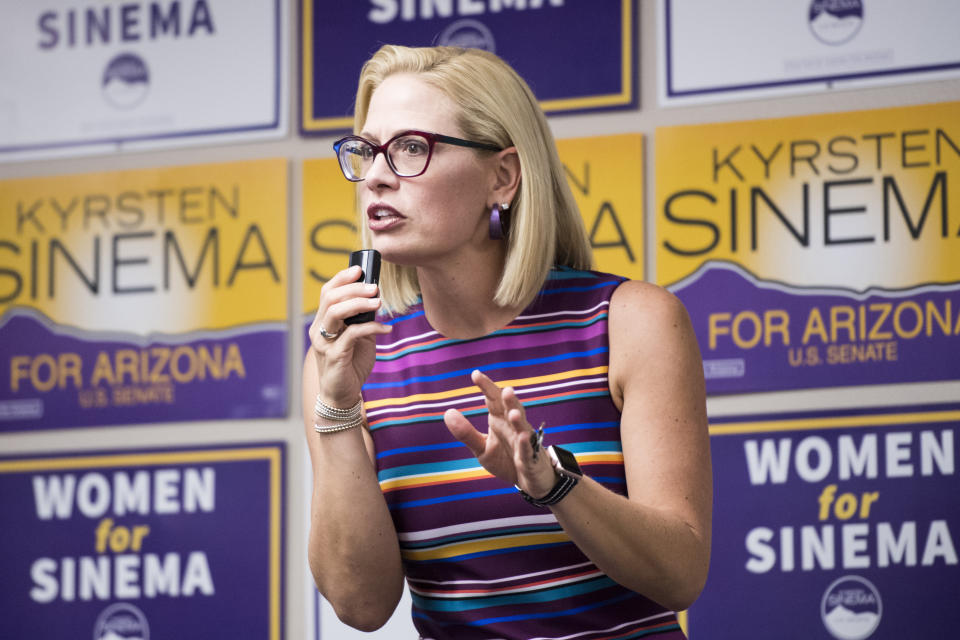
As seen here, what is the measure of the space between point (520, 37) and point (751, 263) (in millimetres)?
696

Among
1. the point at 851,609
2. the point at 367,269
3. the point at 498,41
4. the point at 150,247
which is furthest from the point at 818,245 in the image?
the point at 150,247

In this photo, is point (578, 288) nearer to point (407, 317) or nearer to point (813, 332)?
point (407, 317)

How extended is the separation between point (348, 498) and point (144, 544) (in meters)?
1.33

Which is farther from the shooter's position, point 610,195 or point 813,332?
point 610,195

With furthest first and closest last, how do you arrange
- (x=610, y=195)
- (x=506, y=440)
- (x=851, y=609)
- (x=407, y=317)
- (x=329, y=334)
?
(x=610, y=195) < (x=851, y=609) < (x=407, y=317) < (x=329, y=334) < (x=506, y=440)

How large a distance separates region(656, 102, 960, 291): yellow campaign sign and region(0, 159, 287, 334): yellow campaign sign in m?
0.88

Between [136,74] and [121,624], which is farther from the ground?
[136,74]

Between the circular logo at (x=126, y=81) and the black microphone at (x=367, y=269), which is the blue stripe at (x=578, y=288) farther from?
the circular logo at (x=126, y=81)

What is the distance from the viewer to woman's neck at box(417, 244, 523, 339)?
1537 mm

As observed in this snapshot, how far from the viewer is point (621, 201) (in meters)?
2.39

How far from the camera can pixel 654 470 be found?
1.38 meters

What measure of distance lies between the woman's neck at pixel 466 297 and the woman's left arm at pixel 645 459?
0.17 m

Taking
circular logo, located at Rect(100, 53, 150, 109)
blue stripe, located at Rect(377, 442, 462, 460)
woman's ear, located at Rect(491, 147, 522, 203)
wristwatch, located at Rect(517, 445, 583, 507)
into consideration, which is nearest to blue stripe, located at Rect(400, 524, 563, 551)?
blue stripe, located at Rect(377, 442, 462, 460)

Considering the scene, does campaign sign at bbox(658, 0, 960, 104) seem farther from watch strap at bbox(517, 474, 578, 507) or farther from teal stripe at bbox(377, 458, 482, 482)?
watch strap at bbox(517, 474, 578, 507)
